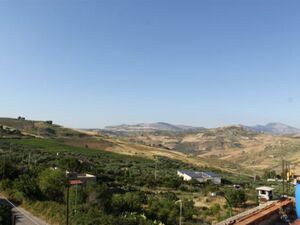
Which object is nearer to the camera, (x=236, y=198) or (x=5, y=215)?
(x=5, y=215)

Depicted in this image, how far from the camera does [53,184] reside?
149 ft

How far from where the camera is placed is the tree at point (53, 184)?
44531mm

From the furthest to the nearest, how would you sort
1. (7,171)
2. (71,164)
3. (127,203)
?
(71,164) → (7,171) → (127,203)

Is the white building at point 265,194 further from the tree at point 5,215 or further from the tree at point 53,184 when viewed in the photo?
the tree at point 53,184

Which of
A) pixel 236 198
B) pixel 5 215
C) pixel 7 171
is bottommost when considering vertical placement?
pixel 236 198

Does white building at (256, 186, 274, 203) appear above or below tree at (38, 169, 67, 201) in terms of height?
above

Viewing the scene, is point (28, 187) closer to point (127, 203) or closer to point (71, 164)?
point (127, 203)

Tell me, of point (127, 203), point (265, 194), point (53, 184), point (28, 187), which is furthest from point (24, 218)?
point (265, 194)

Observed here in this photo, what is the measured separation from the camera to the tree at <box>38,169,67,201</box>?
4453 centimetres

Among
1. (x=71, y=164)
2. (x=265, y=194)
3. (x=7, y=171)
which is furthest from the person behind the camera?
(x=71, y=164)

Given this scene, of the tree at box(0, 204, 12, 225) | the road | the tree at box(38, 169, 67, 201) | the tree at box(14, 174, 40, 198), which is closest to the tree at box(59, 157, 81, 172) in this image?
the tree at box(38, 169, 67, 201)

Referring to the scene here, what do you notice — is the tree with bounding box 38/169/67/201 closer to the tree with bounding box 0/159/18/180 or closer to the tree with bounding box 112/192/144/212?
the tree with bounding box 112/192/144/212

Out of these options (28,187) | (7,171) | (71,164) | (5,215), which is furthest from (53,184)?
(71,164)

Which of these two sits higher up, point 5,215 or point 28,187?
point 28,187
